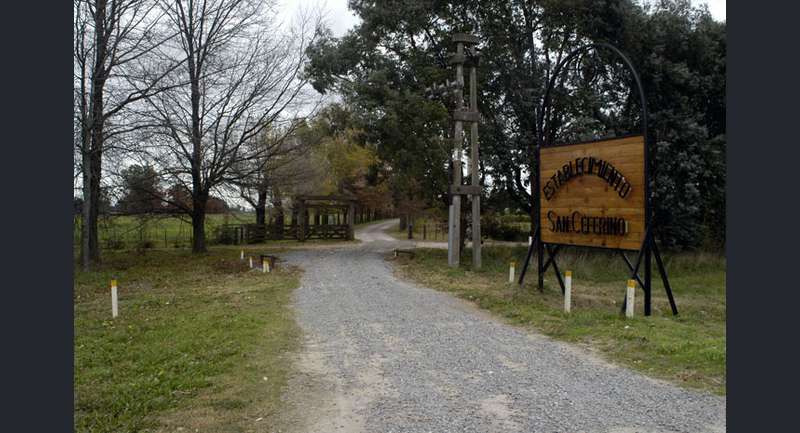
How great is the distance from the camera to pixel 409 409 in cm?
521

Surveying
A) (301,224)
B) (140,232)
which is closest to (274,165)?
(140,232)

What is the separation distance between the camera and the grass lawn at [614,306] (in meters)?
6.78

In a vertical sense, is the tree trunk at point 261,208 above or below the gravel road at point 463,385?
above

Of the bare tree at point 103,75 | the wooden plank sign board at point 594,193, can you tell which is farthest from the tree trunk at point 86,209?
the wooden plank sign board at point 594,193

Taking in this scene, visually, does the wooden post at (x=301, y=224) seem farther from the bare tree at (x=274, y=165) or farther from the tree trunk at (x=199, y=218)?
the tree trunk at (x=199, y=218)

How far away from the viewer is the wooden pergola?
3111 centimetres

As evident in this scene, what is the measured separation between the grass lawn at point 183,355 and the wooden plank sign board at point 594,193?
5.55 m

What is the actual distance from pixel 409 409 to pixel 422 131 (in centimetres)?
1649

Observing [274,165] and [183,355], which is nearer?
[183,355]

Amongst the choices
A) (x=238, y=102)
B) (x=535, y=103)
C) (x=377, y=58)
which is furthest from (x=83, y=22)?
(x=535, y=103)

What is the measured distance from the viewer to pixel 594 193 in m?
10.6

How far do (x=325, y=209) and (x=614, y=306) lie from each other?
2302 cm

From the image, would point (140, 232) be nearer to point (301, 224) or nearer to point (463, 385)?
point (301, 224)

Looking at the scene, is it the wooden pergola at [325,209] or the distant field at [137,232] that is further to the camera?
the wooden pergola at [325,209]
